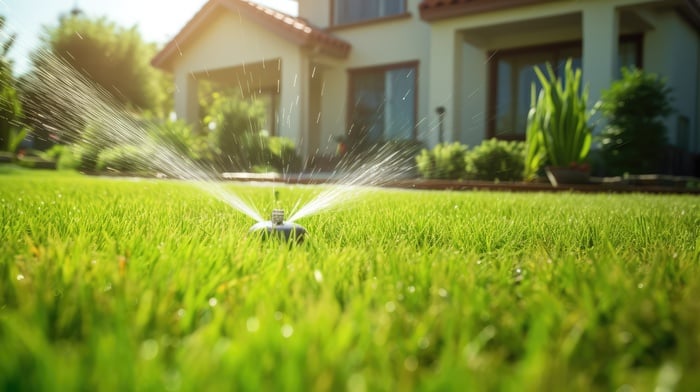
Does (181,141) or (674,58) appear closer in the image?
(674,58)

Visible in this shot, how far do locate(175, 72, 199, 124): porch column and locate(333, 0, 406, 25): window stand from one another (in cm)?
413

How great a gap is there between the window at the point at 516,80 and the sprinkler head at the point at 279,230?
34.0 ft

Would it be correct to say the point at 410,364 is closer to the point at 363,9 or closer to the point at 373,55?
the point at 373,55

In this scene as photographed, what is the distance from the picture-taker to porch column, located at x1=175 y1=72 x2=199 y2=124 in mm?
14975

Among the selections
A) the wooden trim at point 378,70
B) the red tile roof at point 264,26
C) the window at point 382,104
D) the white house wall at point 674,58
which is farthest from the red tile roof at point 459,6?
the red tile roof at point 264,26

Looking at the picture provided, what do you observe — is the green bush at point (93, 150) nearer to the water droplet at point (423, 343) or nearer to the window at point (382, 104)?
the window at point (382, 104)

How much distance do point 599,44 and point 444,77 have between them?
297 cm

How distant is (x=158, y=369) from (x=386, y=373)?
307 millimetres

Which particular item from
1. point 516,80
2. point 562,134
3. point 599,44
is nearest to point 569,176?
point 562,134

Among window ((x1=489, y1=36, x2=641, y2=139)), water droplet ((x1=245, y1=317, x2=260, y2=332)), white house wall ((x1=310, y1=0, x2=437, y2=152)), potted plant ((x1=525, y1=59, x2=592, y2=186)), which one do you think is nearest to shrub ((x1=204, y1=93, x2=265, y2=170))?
white house wall ((x1=310, y1=0, x2=437, y2=152))

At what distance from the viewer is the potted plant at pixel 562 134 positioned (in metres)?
7.98

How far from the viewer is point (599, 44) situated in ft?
31.7

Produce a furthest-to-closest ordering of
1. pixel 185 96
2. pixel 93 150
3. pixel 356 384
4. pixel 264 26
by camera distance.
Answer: pixel 185 96 < pixel 93 150 < pixel 264 26 < pixel 356 384

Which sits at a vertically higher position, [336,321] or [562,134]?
[562,134]
